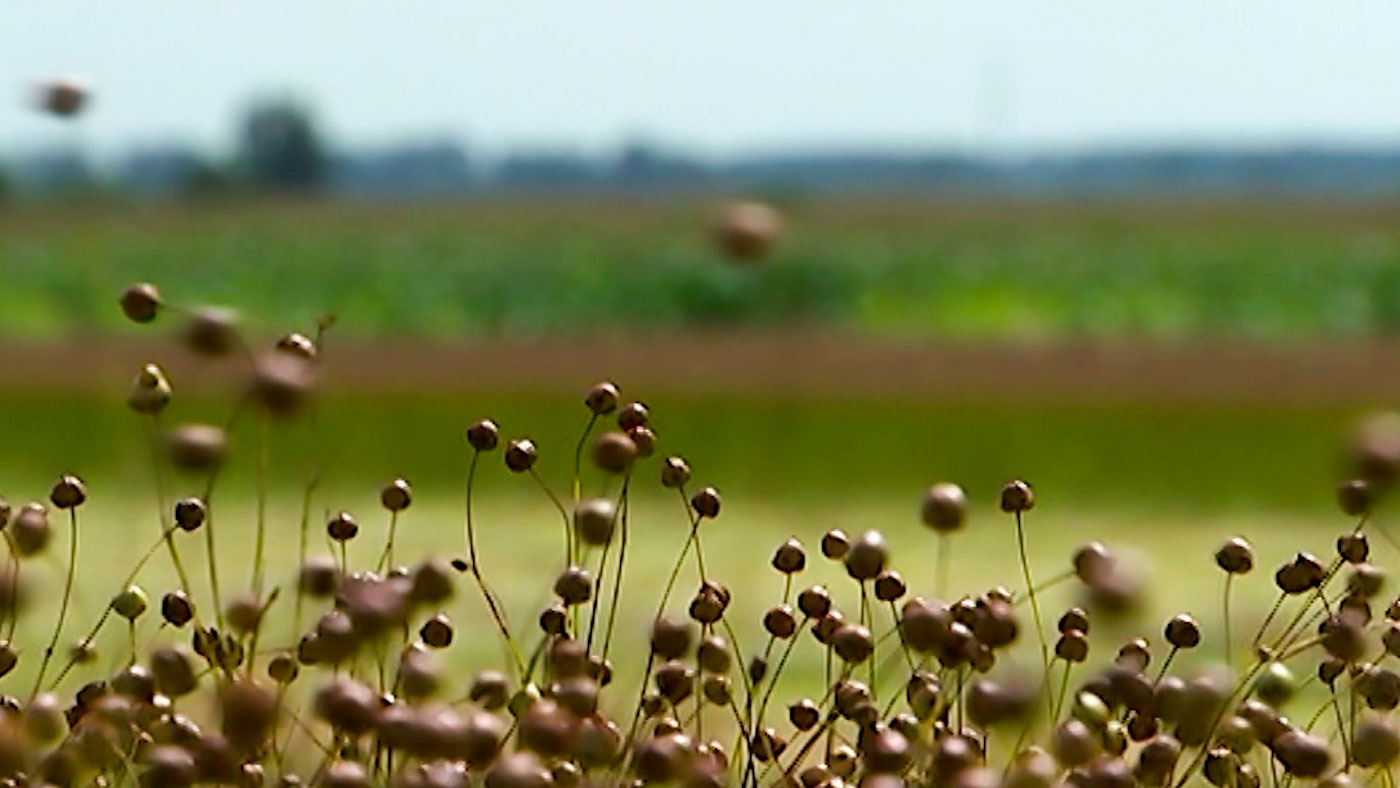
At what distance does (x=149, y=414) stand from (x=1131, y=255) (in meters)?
22.3

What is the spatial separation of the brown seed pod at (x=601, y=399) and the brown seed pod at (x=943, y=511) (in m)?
0.23

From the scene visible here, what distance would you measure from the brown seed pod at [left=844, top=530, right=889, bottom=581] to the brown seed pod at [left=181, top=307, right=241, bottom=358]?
0.23 m

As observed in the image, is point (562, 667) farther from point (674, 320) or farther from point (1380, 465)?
point (674, 320)

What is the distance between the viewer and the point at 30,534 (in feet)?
2.76

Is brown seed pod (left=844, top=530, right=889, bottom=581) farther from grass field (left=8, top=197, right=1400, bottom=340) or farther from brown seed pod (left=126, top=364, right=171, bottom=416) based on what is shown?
grass field (left=8, top=197, right=1400, bottom=340)

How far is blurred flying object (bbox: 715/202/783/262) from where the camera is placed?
833 mm

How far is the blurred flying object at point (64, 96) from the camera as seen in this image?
38.2 inches

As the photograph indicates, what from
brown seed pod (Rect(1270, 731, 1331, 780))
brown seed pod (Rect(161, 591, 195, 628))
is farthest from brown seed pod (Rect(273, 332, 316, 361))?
brown seed pod (Rect(1270, 731, 1331, 780))

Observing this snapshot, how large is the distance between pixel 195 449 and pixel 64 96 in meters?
0.36

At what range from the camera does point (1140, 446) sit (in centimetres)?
798

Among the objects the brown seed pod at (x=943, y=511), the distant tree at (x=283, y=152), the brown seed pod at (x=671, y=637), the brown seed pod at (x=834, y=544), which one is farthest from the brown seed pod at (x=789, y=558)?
the distant tree at (x=283, y=152)

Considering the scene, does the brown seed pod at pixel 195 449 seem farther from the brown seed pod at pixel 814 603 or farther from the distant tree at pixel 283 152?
the distant tree at pixel 283 152

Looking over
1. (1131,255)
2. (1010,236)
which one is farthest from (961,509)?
(1010,236)

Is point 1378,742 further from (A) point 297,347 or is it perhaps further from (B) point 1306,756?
(A) point 297,347
